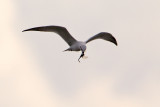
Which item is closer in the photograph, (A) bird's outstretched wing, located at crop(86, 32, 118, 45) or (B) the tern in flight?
(B) the tern in flight

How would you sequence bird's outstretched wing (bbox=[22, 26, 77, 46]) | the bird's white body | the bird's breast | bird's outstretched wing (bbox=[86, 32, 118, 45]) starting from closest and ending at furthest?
the bird's white body → the bird's breast → bird's outstretched wing (bbox=[22, 26, 77, 46]) → bird's outstretched wing (bbox=[86, 32, 118, 45])

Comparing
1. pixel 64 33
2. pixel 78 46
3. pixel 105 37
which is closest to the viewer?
pixel 78 46

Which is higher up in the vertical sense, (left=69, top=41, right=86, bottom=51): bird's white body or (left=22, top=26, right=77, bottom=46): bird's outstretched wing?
(left=22, top=26, right=77, bottom=46): bird's outstretched wing

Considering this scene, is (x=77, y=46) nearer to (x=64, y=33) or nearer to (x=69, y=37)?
(x=69, y=37)

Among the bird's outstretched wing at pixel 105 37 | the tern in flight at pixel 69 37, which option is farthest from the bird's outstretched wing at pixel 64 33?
the bird's outstretched wing at pixel 105 37

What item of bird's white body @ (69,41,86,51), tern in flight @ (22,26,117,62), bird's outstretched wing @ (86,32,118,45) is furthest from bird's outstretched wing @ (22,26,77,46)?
bird's outstretched wing @ (86,32,118,45)

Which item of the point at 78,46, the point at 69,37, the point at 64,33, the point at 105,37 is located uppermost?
the point at 64,33

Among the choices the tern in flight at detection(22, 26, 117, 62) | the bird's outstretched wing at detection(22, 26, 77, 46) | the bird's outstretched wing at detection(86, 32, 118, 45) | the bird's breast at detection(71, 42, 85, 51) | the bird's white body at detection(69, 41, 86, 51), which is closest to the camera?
the tern in flight at detection(22, 26, 117, 62)

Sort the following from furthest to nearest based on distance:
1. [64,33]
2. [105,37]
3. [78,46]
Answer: [105,37], [64,33], [78,46]

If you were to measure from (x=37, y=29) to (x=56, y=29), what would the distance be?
2458 mm

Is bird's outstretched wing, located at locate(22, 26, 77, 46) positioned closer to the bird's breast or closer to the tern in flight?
the tern in flight

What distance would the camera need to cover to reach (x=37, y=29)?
137 feet

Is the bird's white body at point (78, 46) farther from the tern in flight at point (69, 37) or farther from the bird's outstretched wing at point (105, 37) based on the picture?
the bird's outstretched wing at point (105, 37)

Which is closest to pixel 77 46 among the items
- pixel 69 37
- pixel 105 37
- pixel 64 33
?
pixel 69 37
